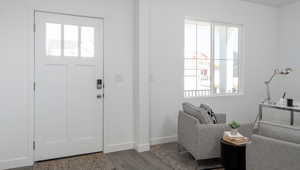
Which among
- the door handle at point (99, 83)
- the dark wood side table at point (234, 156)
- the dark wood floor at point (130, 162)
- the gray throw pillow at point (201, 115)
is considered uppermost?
the door handle at point (99, 83)

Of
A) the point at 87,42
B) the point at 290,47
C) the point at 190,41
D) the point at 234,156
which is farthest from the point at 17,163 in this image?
the point at 290,47

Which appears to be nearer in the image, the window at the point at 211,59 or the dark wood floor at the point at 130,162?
the dark wood floor at the point at 130,162

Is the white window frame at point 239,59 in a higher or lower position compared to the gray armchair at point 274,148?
higher

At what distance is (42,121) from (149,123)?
179 cm

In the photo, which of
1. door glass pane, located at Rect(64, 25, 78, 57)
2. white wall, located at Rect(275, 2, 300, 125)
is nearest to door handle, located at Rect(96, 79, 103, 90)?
door glass pane, located at Rect(64, 25, 78, 57)

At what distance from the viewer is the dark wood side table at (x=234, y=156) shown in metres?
2.55

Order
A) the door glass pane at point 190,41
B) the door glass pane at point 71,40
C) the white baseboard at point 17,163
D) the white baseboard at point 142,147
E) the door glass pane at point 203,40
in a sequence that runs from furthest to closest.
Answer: the door glass pane at point 203,40, the door glass pane at point 190,41, the white baseboard at point 142,147, the door glass pane at point 71,40, the white baseboard at point 17,163

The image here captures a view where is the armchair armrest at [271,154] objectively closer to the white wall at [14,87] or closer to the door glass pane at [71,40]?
the door glass pane at [71,40]

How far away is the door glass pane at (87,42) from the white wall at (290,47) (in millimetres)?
4693

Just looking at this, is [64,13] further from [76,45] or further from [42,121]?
[42,121]

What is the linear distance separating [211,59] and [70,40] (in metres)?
2.97

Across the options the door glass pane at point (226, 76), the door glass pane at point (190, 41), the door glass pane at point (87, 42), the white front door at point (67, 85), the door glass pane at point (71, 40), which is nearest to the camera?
the white front door at point (67, 85)

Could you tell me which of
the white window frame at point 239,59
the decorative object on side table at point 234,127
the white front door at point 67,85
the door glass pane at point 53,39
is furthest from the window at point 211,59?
the door glass pane at point 53,39

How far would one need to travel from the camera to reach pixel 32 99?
3.01 m
